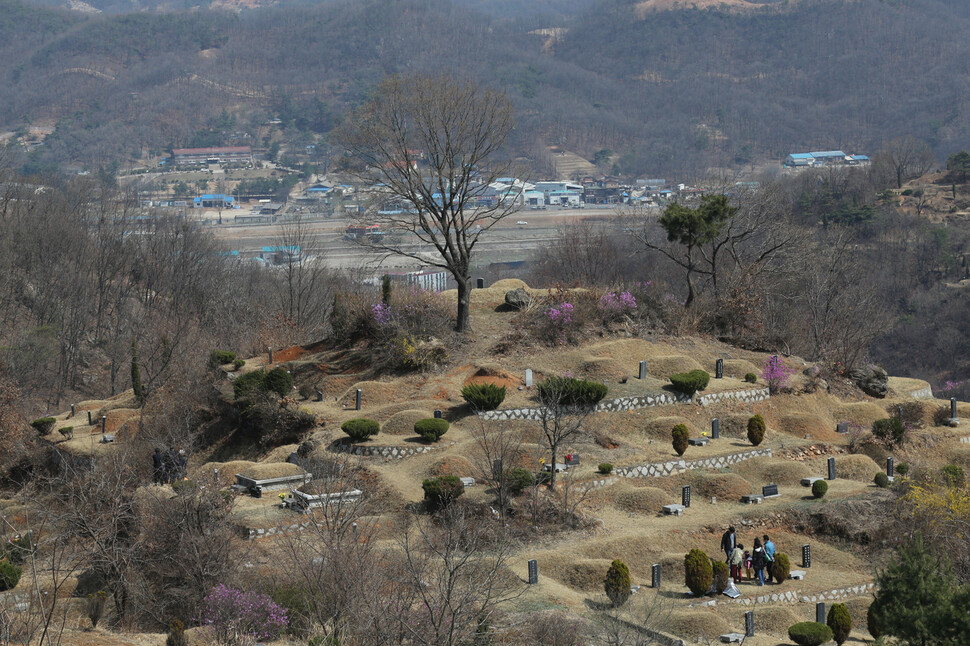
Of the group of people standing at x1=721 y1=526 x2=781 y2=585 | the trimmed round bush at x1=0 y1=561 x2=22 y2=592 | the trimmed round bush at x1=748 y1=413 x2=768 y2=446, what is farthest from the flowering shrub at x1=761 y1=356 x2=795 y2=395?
the trimmed round bush at x1=0 y1=561 x2=22 y2=592

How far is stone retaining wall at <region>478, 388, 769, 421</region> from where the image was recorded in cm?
3912

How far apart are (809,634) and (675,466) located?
33.4 ft

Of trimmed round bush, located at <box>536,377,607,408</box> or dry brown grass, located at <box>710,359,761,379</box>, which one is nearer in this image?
trimmed round bush, located at <box>536,377,607,408</box>

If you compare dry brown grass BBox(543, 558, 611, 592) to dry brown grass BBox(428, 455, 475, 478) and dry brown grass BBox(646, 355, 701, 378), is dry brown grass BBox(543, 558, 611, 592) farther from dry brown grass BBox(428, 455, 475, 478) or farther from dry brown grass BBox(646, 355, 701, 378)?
dry brown grass BBox(646, 355, 701, 378)

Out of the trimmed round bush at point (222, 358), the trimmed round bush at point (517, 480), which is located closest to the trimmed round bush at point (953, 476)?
the trimmed round bush at point (517, 480)

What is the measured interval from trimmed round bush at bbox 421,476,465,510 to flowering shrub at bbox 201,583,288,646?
25.3ft

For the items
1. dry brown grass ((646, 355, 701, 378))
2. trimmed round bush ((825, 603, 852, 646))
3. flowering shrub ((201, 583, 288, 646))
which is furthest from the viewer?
dry brown grass ((646, 355, 701, 378))

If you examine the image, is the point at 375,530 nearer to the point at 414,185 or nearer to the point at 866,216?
the point at 414,185

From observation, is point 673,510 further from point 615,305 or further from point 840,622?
point 615,305

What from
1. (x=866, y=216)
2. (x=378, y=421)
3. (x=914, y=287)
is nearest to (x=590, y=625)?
(x=378, y=421)

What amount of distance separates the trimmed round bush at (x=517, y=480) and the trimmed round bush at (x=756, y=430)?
9669 millimetres

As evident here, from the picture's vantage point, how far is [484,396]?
38.8 m

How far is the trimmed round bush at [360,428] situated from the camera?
3741 cm

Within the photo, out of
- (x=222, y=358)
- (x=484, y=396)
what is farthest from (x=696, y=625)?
(x=222, y=358)
